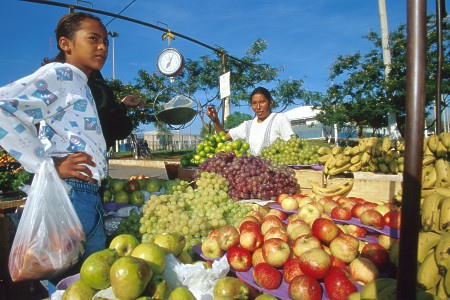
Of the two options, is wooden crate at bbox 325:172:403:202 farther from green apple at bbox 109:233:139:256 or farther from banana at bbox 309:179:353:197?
green apple at bbox 109:233:139:256

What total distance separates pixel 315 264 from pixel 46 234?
5.16ft

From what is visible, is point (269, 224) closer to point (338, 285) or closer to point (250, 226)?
point (250, 226)

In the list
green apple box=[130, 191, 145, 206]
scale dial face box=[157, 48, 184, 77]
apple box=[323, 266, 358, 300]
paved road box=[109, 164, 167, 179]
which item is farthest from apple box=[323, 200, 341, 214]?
paved road box=[109, 164, 167, 179]

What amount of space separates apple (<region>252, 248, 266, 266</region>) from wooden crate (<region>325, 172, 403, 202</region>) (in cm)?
157

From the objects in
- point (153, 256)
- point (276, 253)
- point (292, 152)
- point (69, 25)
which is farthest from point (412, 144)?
point (292, 152)

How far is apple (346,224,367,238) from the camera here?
7.78ft

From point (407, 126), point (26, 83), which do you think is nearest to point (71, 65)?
point (26, 83)

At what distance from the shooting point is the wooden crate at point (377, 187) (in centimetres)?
303

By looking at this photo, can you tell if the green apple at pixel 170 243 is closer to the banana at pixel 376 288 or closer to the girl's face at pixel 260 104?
the banana at pixel 376 288

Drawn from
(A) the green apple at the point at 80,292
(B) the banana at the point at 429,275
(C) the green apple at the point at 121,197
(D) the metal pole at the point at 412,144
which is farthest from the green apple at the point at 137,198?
(D) the metal pole at the point at 412,144

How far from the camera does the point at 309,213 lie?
106 inches

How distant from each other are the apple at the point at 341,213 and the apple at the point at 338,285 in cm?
74

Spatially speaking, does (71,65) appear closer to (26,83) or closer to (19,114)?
(26,83)

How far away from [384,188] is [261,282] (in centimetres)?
184
